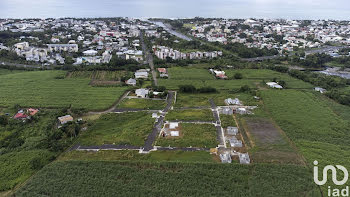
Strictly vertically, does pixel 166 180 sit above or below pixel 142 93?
below

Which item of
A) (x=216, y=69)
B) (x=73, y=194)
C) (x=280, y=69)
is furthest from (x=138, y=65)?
(x=73, y=194)

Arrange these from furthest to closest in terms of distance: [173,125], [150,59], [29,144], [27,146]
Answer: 1. [150,59]
2. [173,125]
3. [29,144]
4. [27,146]

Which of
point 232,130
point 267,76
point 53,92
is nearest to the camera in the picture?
point 232,130

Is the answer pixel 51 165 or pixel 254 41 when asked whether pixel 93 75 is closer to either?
pixel 51 165

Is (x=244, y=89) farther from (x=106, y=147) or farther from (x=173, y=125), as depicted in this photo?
(x=106, y=147)

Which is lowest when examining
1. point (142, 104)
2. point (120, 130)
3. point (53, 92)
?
point (120, 130)

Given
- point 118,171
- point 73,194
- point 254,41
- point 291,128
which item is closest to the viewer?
point 73,194

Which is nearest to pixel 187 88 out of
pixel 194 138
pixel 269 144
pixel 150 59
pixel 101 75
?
pixel 194 138
